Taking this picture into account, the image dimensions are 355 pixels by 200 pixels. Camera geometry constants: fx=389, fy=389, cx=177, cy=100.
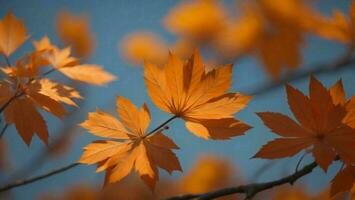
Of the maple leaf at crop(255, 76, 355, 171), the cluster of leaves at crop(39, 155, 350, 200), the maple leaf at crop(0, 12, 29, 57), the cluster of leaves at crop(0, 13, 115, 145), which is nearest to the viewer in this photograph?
the maple leaf at crop(255, 76, 355, 171)

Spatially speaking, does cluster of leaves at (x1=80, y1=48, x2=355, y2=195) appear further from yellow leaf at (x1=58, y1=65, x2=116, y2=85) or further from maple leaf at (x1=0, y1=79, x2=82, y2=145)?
yellow leaf at (x1=58, y1=65, x2=116, y2=85)

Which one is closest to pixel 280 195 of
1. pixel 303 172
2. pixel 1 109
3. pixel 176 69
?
pixel 303 172

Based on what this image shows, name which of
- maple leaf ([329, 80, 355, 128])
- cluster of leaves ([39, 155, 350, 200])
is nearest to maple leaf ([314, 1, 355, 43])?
maple leaf ([329, 80, 355, 128])

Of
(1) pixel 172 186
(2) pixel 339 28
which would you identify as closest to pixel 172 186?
(1) pixel 172 186

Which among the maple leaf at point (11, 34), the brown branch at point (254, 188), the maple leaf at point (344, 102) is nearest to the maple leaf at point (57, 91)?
the maple leaf at point (11, 34)

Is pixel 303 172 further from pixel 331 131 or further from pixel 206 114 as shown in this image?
pixel 206 114
